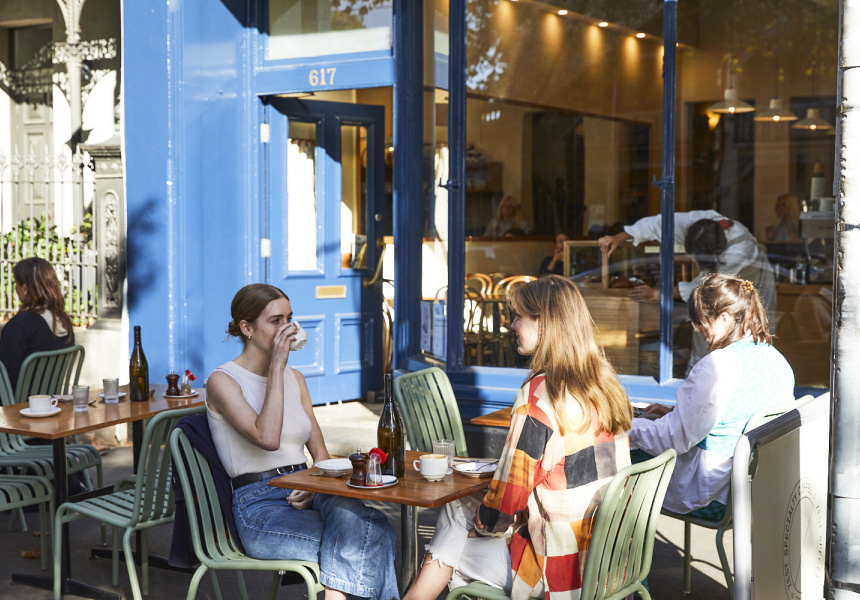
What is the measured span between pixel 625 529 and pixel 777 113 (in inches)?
440

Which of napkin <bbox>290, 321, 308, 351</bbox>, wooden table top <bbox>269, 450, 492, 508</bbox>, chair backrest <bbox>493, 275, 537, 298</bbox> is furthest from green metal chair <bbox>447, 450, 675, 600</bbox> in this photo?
chair backrest <bbox>493, 275, 537, 298</bbox>

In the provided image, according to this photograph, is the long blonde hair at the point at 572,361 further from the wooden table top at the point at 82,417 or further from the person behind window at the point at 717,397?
the wooden table top at the point at 82,417

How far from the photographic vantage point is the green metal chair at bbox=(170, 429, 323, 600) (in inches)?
119

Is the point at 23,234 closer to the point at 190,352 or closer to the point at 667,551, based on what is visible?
the point at 190,352


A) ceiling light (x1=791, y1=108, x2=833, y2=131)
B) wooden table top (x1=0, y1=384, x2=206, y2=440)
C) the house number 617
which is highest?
ceiling light (x1=791, y1=108, x2=833, y2=131)

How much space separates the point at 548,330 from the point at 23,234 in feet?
21.5

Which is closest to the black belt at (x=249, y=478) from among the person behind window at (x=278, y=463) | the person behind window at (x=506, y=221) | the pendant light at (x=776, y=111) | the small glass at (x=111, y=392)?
the person behind window at (x=278, y=463)

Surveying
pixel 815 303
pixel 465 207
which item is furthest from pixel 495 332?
pixel 815 303

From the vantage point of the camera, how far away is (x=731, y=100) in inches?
484

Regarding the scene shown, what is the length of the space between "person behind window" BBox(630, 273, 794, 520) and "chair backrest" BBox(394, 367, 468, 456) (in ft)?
3.37

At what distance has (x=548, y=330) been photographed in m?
2.75

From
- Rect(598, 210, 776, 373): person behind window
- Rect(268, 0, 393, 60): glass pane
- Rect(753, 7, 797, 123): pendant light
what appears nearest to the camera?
Rect(598, 210, 776, 373): person behind window

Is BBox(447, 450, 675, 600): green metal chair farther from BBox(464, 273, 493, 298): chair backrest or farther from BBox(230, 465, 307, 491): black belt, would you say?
BBox(464, 273, 493, 298): chair backrest

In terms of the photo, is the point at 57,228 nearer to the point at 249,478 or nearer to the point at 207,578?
the point at 207,578
